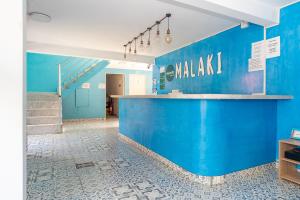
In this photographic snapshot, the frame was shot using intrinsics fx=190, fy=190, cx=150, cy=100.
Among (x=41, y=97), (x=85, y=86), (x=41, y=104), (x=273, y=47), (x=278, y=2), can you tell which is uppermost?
(x=278, y=2)

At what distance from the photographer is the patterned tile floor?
2043mm

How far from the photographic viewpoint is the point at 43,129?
5.16 metres

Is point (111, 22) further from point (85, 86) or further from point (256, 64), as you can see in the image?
point (85, 86)

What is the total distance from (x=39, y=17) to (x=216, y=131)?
3470mm

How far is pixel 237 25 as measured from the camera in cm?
349

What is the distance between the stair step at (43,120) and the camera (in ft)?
17.1

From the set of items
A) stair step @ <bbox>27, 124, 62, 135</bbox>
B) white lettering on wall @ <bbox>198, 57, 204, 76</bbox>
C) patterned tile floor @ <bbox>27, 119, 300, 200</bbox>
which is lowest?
patterned tile floor @ <bbox>27, 119, 300, 200</bbox>

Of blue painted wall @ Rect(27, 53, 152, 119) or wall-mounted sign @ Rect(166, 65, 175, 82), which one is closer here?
wall-mounted sign @ Rect(166, 65, 175, 82)

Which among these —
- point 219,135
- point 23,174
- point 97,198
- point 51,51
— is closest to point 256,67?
point 219,135

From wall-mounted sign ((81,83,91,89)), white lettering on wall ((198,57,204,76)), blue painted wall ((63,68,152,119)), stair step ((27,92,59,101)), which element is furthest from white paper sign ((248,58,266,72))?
wall-mounted sign ((81,83,91,89))

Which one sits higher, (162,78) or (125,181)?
(162,78)

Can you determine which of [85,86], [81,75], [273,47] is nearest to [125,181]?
[273,47]

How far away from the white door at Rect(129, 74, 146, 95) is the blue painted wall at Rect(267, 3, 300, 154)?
6.86 meters
